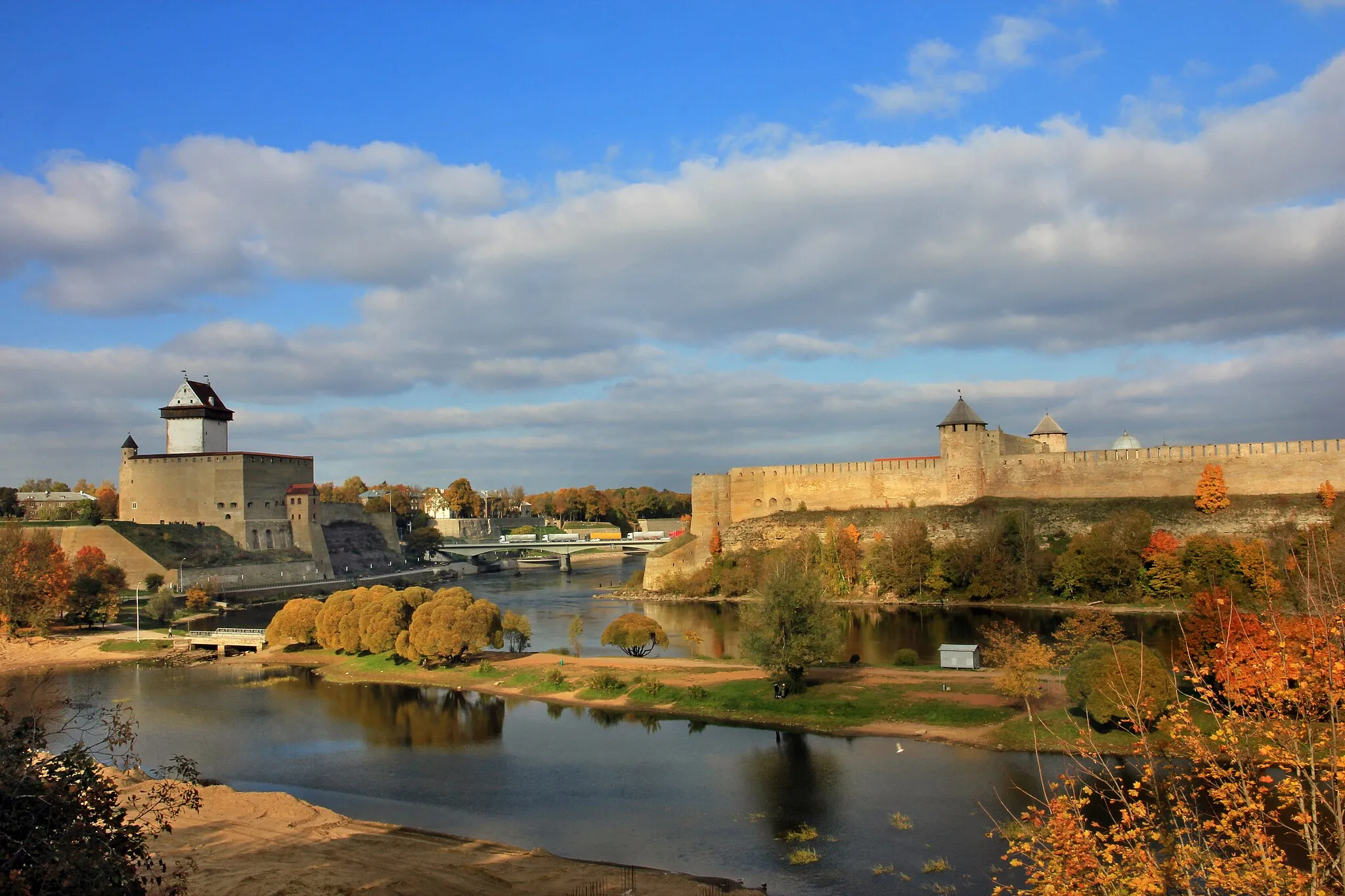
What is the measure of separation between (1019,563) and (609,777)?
101 ft

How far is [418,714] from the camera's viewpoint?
23391 millimetres

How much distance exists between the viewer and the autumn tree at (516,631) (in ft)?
99.0

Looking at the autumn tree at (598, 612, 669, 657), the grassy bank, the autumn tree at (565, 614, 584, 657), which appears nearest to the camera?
the grassy bank

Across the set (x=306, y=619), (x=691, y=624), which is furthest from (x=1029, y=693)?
(x=306, y=619)

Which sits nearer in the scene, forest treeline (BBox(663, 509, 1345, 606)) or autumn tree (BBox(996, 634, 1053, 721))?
autumn tree (BBox(996, 634, 1053, 721))

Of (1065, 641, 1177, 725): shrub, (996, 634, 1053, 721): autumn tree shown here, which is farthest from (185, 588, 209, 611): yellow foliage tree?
(1065, 641, 1177, 725): shrub

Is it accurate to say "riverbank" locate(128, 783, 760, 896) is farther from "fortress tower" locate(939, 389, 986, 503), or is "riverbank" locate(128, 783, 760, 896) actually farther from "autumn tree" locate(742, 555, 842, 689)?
"fortress tower" locate(939, 389, 986, 503)

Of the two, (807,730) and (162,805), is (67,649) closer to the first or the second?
(162,805)

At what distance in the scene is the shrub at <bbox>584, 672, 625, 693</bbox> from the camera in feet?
78.8

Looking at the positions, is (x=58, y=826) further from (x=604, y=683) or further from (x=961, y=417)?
(x=961, y=417)

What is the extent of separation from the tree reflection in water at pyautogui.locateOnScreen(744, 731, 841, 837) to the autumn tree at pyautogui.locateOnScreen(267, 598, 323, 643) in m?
20.7

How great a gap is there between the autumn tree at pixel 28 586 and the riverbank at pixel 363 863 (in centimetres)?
2705

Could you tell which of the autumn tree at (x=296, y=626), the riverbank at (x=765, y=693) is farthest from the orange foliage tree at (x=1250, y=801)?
the autumn tree at (x=296, y=626)

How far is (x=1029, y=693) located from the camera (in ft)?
64.6
